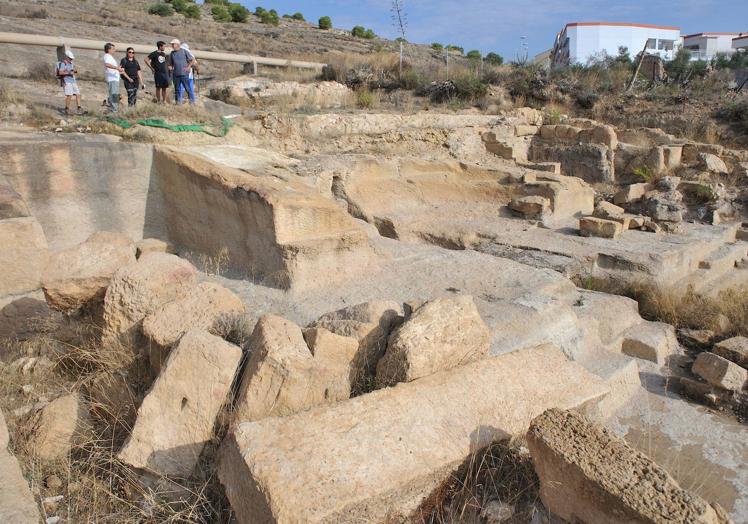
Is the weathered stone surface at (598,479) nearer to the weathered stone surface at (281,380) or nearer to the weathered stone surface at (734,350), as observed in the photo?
the weathered stone surface at (281,380)

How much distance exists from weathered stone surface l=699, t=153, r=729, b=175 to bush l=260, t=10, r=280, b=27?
2797 cm

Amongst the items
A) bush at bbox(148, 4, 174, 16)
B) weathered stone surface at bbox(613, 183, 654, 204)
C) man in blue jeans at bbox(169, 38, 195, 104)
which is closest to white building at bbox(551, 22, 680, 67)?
bush at bbox(148, 4, 174, 16)

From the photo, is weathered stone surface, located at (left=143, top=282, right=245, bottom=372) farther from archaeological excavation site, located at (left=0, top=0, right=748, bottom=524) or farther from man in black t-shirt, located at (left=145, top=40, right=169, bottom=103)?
man in black t-shirt, located at (left=145, top=40, right=169, bottom=103)

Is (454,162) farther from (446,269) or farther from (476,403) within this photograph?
(476,403)

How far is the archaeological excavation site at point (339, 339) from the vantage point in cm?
191

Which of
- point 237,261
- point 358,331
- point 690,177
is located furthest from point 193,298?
point 690,177

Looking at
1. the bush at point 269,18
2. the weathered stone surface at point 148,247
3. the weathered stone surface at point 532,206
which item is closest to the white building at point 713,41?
the bush at point 269,18

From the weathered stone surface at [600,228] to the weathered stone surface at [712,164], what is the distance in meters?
4.11

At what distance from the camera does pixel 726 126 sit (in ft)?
36.2

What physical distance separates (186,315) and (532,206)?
5075mm

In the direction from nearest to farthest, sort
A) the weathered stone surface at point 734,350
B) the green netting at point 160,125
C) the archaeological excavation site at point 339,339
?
the archaeological excavation site at point 339,339, the weathered stone surface at point 734,350, the green netting at point 160,125

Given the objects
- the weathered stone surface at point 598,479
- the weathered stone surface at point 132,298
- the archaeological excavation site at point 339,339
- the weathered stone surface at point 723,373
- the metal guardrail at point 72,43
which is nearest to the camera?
the weathered stone surface at point 598,479

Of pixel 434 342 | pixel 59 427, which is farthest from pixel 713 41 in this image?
pixel 59 427

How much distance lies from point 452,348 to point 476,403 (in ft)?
1.12
